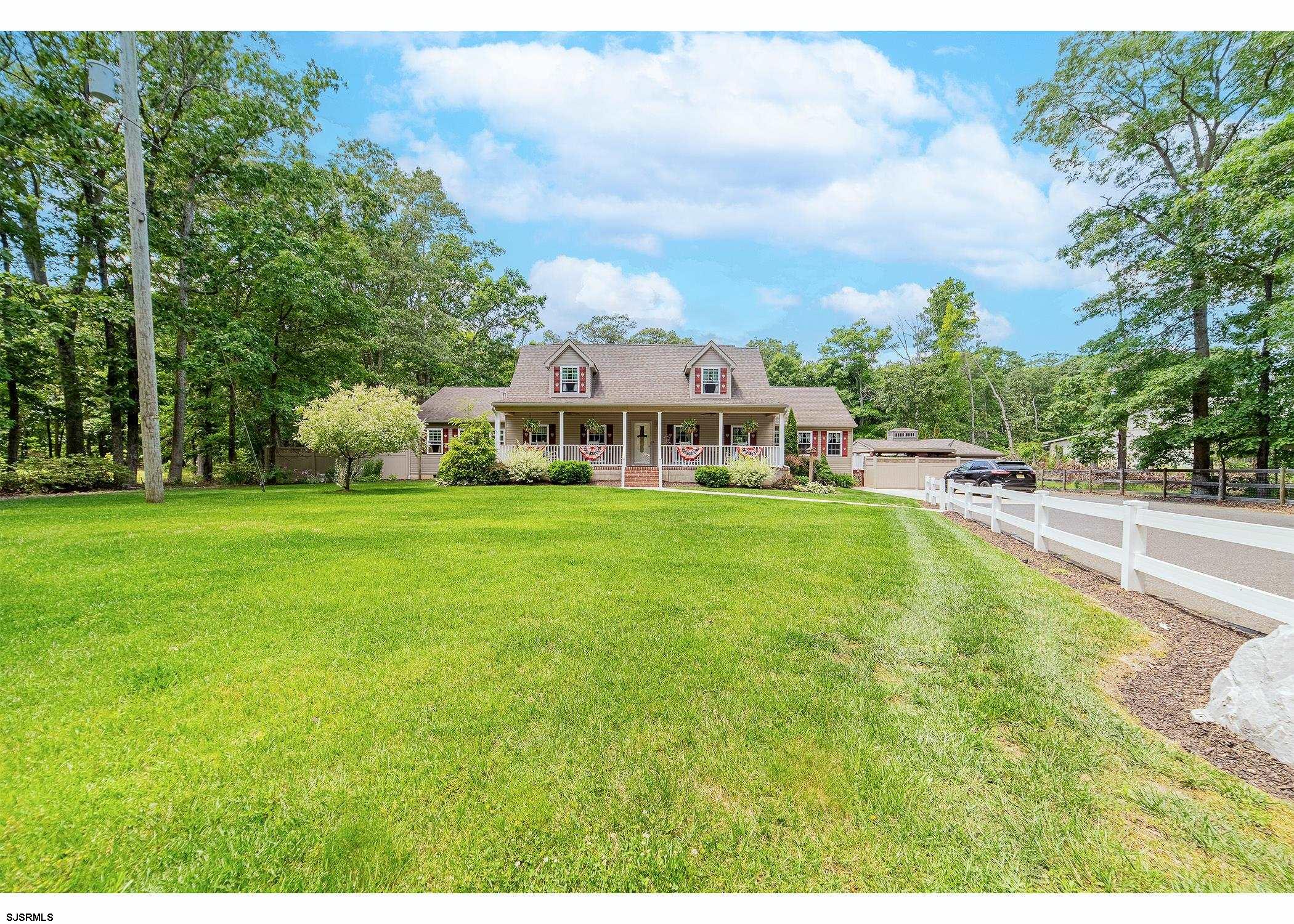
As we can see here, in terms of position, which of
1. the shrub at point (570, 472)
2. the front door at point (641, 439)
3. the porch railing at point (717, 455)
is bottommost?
the shrub at point (570, 472)

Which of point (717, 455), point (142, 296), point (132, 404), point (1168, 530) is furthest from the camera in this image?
point (717, 455)

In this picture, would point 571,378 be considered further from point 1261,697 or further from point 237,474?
point 1261,697

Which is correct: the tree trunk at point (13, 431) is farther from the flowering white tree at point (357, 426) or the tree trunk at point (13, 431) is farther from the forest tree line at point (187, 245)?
the flowering white tree at point (357, 426)

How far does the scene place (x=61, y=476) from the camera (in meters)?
14.3

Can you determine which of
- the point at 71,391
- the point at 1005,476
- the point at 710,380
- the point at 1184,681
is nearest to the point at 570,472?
the point at 710,380

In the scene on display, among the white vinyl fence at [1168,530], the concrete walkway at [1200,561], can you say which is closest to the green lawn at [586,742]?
the white vinyl fence at [1168,530]

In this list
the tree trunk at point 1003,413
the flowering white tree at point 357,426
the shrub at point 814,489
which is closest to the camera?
the flowering white tree at point 357,426

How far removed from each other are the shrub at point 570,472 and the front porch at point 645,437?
0.86m

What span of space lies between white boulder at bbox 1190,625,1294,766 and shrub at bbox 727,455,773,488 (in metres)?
16.3

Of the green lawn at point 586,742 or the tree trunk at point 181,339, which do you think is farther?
the tree trunk at point 181,339

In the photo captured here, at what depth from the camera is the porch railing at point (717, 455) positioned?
20562mm

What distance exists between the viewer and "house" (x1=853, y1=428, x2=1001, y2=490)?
83.1ft

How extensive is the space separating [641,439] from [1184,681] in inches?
802

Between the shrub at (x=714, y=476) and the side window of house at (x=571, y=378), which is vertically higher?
the side window of house at (x=571, y=378)
